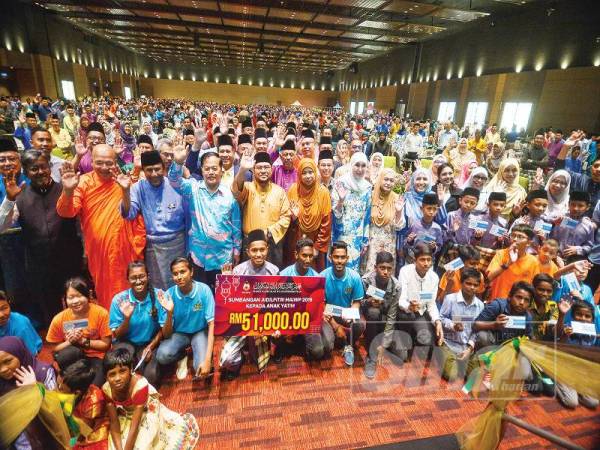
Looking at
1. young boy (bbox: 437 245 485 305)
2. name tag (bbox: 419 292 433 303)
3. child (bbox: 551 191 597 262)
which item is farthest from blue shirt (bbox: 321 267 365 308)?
child (bbox: 551 191 597 262)

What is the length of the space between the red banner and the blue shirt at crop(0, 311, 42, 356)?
126cm

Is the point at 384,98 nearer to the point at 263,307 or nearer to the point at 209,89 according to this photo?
the point at 209,89

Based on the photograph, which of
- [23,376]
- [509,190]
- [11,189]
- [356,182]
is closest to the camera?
[23,376]

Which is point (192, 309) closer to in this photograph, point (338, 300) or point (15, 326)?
point (15, 326)

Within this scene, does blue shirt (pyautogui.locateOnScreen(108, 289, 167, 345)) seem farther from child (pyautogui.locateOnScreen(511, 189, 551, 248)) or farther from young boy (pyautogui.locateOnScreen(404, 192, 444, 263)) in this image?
child (pyautogui.locateOnScreen(511, 189, 551, 248))

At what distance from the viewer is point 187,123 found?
756 centimetres

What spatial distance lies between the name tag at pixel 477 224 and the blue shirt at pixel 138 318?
3085 millimetres

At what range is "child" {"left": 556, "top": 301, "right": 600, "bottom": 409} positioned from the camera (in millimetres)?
2424

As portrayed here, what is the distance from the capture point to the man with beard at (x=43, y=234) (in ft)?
8.32

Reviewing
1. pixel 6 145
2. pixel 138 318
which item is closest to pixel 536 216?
pixel 138 318

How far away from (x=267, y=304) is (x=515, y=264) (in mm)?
2372

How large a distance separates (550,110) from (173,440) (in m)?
15.5

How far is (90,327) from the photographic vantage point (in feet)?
7.75

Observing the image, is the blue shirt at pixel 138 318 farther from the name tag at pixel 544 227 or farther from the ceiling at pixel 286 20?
the ceiling at pixel 286 20
